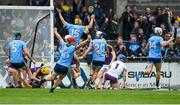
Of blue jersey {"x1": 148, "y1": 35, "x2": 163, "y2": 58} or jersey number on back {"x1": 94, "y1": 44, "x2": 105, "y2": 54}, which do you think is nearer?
blue jersey {"x1": 148, "y1": 35, "x2": 163, "y2": 58}

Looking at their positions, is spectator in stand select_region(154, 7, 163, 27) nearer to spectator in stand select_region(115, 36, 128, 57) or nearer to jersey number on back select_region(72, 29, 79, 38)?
spectator in stand select_region(115, 36, 128, 57)

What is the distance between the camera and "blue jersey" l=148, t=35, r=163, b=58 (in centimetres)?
3003

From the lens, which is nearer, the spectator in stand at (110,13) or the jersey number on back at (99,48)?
the jersey number on back at (99,48)

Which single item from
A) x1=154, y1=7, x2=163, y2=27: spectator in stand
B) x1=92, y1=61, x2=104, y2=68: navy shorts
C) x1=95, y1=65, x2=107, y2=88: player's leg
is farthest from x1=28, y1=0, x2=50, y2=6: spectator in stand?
x1=95, y1=65, x2=107, y2=88: player's leg

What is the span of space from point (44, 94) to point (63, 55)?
1.96 meters

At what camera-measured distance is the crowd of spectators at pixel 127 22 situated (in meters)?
33.7

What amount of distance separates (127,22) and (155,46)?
5.47 meters

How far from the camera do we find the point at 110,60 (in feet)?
103

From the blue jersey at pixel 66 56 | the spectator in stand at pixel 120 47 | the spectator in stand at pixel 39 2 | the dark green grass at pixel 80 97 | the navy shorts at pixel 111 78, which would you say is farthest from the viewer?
the spectator in stand at pixel 39 2

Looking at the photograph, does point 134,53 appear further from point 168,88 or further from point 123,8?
point 123,8

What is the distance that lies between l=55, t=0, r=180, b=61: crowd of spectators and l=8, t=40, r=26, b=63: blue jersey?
4.72 meters

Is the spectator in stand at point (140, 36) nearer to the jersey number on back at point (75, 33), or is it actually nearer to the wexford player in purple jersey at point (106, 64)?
the wexford player in purple jersey at point (106, 64)

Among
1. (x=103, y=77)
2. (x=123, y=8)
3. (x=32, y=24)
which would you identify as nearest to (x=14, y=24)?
(x=32, y=24)

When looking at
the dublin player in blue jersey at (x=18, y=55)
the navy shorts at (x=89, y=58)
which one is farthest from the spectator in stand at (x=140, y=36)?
the dublin player in blue jersey at (x=18, y=55)
